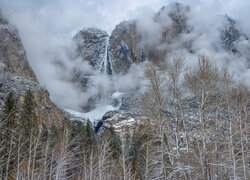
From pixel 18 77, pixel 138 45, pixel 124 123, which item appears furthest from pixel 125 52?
pixel 18 77

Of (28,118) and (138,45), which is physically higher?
(138,45)

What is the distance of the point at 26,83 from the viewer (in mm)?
103938

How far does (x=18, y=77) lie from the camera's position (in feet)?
341

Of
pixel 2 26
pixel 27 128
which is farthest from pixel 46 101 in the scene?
pixel 27 128

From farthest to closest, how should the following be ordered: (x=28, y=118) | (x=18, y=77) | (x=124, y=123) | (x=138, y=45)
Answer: (x=138, y=45)
(x=124, y=123)
(x=18, y=77)
(x=28, y=118)

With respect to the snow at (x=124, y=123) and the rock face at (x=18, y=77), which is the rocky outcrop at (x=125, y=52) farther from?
the rock face at (x=18, y=77)

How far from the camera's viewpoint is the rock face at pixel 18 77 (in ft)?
303

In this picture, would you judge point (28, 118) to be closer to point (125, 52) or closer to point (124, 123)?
point (124, 123)

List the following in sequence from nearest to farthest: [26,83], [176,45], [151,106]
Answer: [151,106], [26,83], [176,45]

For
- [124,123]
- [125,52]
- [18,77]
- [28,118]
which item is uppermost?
[125,52]

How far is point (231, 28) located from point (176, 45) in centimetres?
4070

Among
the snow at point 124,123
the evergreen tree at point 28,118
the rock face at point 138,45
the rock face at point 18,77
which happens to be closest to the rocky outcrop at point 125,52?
the rock face at point 138,45

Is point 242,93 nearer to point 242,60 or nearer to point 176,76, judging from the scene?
point 176,76

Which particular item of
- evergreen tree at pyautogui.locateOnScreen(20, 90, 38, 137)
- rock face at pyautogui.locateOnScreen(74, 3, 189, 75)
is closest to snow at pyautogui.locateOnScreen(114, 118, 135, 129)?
rock face at pyautogui.locateOnScreen(74, 3, 189, 75)
